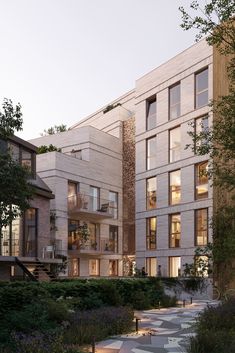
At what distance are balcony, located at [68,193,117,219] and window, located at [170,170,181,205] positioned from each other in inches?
243

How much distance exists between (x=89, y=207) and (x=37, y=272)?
13.0m

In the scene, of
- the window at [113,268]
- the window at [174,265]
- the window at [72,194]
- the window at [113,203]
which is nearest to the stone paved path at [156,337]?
the window at [174,265]

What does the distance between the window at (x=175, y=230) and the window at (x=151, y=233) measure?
1637mm

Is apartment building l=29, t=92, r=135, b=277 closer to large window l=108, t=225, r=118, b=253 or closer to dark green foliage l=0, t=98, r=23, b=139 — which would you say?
large window l=108, t=225, r=118, b=253

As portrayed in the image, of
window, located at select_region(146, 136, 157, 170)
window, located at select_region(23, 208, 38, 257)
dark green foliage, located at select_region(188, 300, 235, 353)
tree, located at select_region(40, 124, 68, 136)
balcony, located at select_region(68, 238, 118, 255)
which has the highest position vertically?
tree, located at select_region(40, 124, 68, 136)

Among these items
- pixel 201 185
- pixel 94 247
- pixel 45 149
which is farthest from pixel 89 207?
pixel 201 185

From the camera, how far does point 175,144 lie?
34344 millimetres

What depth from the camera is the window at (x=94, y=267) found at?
129 ft

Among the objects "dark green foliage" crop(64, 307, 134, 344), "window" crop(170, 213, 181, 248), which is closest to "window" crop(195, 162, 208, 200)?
"window" crop(170, 213, 181, 248)

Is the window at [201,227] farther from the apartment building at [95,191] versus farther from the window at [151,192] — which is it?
the apartment building at [95,191]

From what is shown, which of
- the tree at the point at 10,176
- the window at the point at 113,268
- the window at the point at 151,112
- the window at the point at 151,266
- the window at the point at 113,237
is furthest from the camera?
the window at the point at 113,268

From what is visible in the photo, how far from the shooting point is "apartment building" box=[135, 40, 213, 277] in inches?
1264

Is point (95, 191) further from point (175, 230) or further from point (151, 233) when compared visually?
point (175, 230)

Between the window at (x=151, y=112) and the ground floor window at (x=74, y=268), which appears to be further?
the ground floor window at (x=74, y=268)
